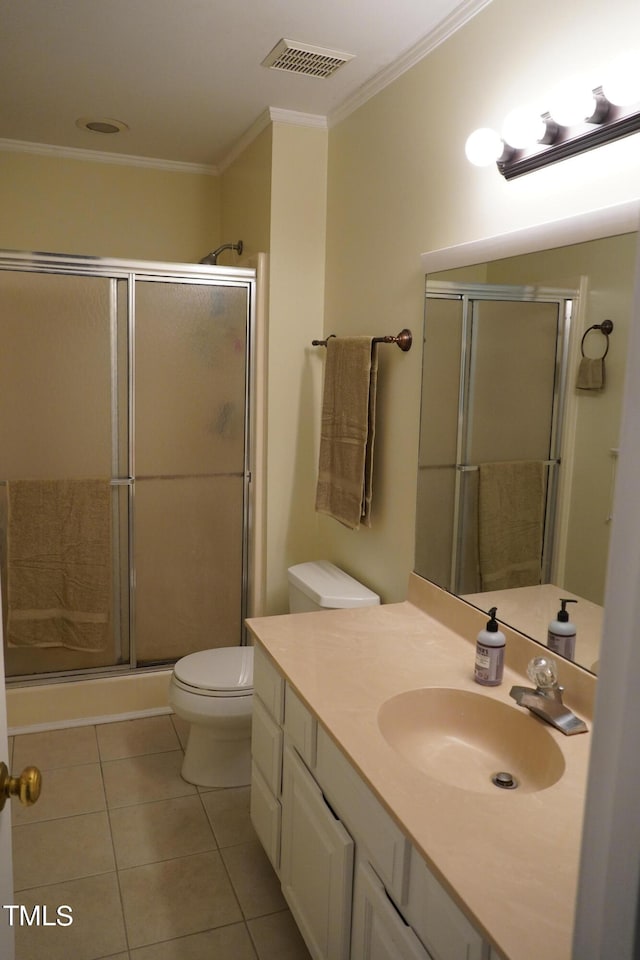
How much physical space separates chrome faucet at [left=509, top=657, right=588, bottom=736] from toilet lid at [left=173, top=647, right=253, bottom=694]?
3.65 ft

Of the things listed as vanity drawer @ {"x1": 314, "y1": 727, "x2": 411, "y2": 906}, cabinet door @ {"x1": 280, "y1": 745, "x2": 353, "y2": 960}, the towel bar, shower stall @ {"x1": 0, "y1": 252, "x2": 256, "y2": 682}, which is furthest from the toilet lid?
the towel bar

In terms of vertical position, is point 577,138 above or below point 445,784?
above

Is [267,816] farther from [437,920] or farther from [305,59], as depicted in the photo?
[305,59]

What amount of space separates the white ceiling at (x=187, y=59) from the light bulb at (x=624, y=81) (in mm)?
690

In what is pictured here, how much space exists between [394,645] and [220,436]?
142 centimetres

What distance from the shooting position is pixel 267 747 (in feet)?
6.68

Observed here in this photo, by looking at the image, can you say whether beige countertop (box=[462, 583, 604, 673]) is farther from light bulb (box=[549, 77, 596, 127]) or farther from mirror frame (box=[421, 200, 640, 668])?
light bulb (box=[549, 77, 596, 127])

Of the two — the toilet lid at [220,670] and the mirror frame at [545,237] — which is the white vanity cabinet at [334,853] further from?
the mirror frame at [545,237]

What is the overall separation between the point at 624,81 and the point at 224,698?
2057 mm

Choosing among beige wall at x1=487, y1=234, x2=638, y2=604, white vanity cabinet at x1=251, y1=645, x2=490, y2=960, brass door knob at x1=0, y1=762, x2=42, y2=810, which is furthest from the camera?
beige wall at x1=487, y1=234, x2=638, y2=604

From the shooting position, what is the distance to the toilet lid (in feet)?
8.18

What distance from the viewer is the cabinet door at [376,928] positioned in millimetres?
1278

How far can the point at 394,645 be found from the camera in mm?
2014

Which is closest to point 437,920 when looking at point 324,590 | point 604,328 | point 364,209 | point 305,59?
point 604,328
